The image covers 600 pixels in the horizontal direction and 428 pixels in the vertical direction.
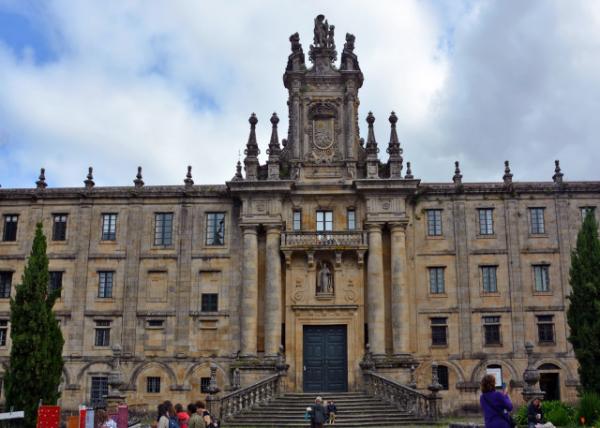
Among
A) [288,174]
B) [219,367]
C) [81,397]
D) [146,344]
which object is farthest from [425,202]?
[81,397]

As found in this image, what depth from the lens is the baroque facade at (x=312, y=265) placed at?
36625mm

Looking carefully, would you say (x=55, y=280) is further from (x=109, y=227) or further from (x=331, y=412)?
(x=331, y=412)

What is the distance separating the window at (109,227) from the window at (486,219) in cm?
1998

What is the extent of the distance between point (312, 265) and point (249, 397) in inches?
345

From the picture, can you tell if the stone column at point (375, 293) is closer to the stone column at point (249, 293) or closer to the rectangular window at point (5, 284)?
the stone column at point (249, 293)

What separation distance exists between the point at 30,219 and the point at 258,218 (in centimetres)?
1279

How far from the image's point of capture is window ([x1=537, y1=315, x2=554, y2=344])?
37.0m

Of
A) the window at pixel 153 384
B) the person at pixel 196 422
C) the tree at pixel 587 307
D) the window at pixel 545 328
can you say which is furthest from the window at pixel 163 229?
the person at pixel 196 422

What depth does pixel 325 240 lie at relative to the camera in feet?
121

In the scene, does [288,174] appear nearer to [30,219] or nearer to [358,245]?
[358,245]

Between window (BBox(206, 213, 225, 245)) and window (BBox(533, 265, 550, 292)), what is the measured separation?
16.8 m

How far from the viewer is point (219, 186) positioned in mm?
39281

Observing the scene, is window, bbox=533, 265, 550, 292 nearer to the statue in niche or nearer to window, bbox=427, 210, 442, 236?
window, bbox=427, 210, 442, 236

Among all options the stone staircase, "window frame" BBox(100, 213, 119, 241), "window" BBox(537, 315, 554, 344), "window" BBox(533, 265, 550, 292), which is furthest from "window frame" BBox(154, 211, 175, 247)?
"window" BBox(537, 315, 554, 344)
